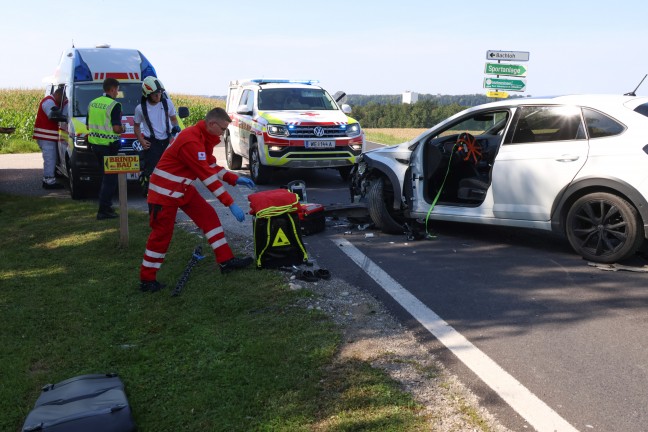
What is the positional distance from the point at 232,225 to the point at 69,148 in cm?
429

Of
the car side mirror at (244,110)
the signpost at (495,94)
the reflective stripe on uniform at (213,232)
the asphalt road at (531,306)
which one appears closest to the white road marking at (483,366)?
the asphalt road at (531,306)

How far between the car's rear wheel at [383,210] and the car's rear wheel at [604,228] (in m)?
2.20

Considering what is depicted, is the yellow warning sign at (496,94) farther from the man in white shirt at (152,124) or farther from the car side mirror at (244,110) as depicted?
the man in white shirt at (152,124)

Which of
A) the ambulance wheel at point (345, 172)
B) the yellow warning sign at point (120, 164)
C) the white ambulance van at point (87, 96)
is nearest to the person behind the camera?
the yellow warning sign at point (120, 164)

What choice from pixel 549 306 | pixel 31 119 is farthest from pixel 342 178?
pixel 31 119

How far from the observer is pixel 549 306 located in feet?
18.3

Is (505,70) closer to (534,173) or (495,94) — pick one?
(495,94)

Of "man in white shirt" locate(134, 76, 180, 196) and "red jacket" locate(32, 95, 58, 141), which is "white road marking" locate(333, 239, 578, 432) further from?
"red jacket" locate(32, 95, 58, 141)

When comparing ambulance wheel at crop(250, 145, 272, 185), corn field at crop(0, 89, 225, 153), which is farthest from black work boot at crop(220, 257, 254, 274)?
corn field at crop(0, 89, 225, 153)

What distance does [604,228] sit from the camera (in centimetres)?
673

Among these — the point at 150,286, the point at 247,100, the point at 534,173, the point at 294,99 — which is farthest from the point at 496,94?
the point at 150,286

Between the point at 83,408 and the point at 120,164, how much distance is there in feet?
15.1

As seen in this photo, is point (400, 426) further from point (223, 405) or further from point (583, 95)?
point (583, 95)

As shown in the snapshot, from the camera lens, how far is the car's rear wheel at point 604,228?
6.52 m
